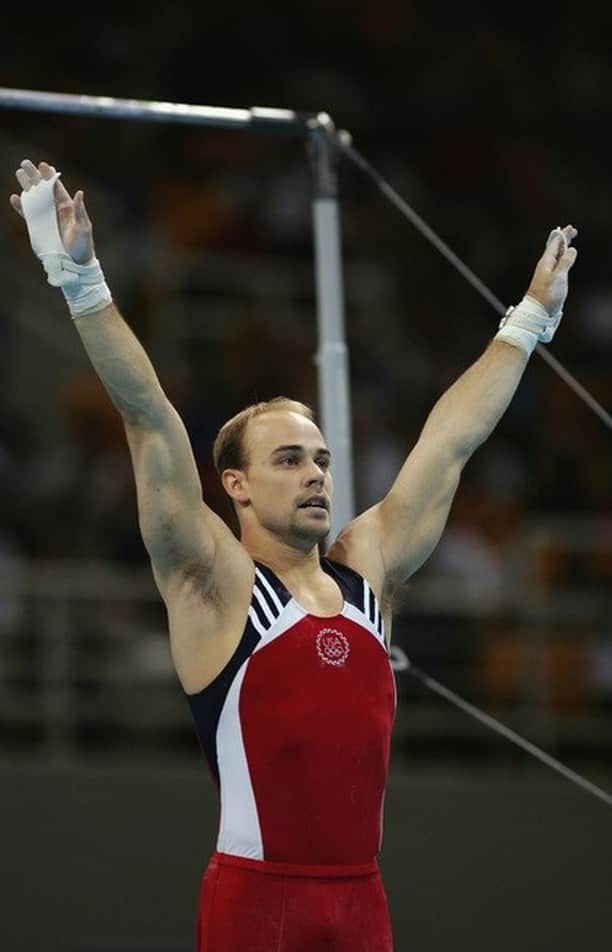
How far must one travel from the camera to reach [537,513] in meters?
10.9

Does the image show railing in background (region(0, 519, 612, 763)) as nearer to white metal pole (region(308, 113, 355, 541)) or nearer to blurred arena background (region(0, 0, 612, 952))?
blurred arena background (region(0, 0, 612, 952))

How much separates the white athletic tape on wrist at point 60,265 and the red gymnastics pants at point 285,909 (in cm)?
140

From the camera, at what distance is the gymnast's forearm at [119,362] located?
433 cm

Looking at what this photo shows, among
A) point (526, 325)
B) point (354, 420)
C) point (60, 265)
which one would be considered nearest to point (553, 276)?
point (526, 325)

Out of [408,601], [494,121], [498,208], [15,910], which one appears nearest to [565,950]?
[408,601]

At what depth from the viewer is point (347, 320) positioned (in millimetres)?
11766

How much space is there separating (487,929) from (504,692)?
1.26 m

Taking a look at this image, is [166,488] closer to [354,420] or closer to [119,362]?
[119,362]

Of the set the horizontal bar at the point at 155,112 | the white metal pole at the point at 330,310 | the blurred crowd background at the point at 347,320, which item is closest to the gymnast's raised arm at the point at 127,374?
the horizontal bar at the point at 155,112

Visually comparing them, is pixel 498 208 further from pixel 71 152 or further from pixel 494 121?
pixel 71 152

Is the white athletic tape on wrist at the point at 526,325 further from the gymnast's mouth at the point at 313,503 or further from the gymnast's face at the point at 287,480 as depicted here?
the gymnast's mouth at the point at 313,503

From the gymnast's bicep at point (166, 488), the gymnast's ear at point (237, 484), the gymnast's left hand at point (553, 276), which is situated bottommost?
the gymnast's bicep at point (166, 488)

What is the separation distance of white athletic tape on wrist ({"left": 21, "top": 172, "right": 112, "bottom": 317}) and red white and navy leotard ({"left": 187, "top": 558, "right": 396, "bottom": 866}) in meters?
0.83

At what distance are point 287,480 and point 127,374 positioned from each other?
0.59m
